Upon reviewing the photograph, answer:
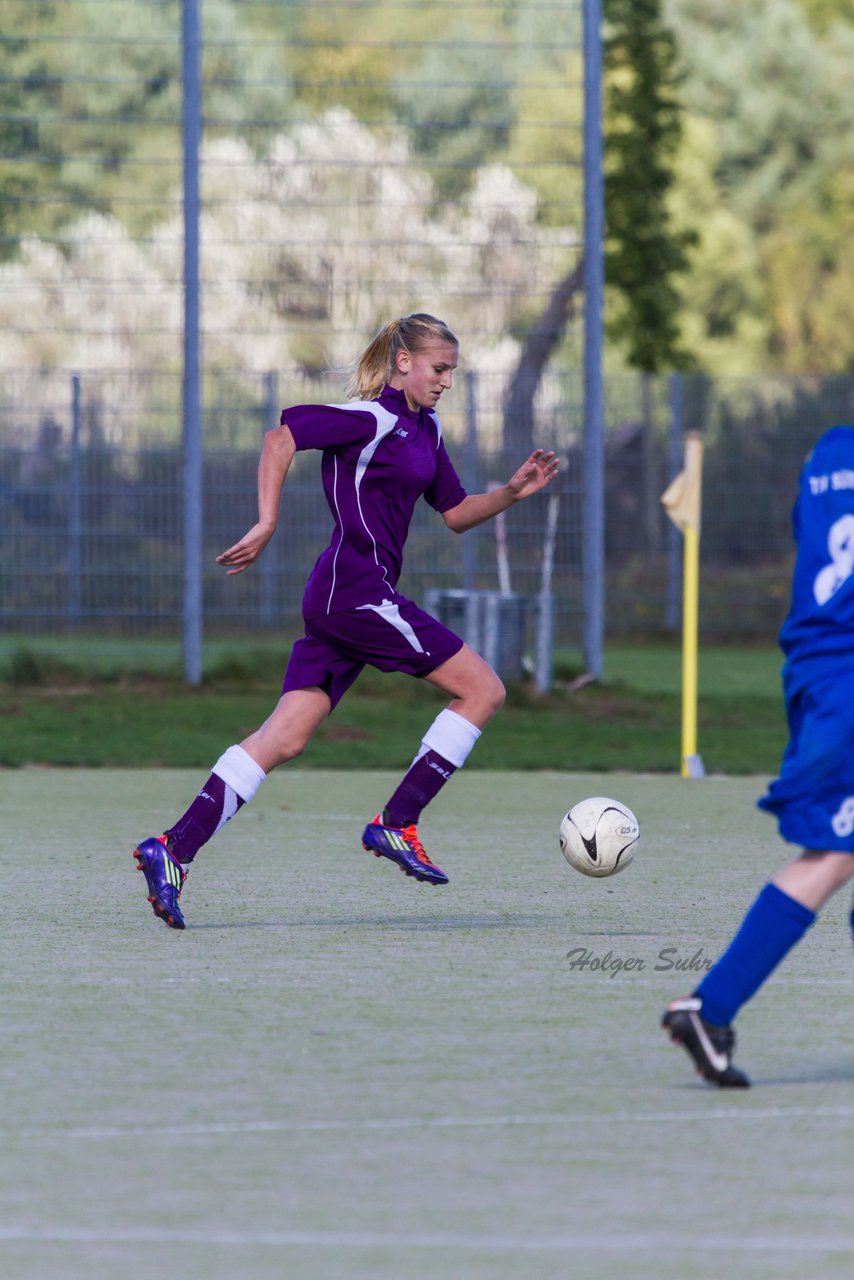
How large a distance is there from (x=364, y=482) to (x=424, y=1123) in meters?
3.24

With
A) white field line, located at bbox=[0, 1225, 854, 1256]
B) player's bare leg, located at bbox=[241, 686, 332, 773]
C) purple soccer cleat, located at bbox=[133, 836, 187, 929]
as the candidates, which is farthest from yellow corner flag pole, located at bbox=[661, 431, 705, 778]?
white field line, located at bbox=[0, 1225, 854, 1256]

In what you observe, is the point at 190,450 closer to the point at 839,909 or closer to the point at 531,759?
the point at 531,759

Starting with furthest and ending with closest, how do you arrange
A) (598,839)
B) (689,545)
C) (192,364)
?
(192,364) → (689,545) → (598,839)

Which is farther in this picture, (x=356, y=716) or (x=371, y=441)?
(x=356, y=716)

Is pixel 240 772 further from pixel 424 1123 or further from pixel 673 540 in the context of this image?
pixel 673 540

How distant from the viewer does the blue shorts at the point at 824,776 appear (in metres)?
4.70

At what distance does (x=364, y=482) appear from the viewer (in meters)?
7.43

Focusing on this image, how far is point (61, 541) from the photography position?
1847 cm

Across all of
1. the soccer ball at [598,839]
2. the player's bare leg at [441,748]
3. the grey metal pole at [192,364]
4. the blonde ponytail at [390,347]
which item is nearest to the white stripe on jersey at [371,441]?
the blonde ponytail at [390,347]

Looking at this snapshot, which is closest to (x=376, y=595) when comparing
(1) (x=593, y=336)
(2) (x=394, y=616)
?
(2) (x=394, y=616)

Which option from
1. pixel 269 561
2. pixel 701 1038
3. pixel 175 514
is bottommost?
pixel 269 561

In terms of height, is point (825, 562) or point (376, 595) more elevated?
point (825, 562)

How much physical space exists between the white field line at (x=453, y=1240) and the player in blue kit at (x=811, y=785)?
1.04m

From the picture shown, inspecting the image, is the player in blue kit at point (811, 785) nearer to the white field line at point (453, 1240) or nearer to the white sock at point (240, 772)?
the white field line at point (453, 1240)
